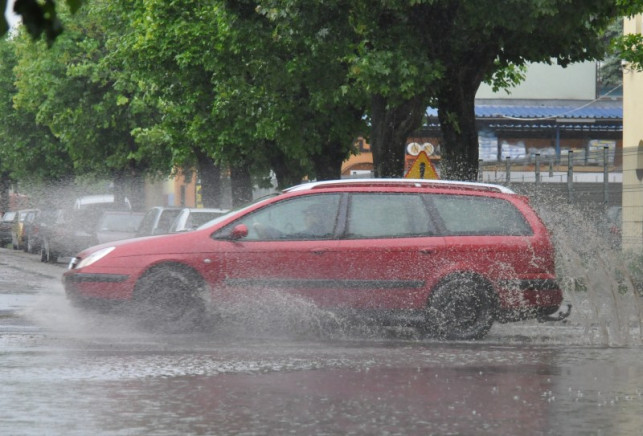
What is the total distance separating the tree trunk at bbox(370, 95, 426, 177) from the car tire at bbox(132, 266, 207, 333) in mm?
10223

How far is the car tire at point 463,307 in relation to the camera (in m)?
13.6

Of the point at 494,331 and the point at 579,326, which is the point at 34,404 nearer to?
the point at 494,331

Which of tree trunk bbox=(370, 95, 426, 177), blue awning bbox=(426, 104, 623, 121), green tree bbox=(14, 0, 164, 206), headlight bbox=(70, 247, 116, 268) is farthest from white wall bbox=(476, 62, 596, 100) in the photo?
headlight bbox=(70, 247, 116, 268)

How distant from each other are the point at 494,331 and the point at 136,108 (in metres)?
29.9

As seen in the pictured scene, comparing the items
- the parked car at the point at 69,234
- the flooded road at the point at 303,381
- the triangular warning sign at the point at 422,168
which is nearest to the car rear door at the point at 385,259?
the flooded road at the point at 303,381

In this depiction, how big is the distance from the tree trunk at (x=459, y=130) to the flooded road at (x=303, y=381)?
7.73m

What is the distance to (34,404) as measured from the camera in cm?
852

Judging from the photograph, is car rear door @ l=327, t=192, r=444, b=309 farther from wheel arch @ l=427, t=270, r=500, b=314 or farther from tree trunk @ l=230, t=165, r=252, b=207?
tree trunk @ l=230, t=165, r=252, b=207

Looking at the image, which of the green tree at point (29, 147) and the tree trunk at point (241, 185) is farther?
the green tree at point (29, 147)

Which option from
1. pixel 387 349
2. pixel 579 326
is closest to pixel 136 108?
pixel 579 326

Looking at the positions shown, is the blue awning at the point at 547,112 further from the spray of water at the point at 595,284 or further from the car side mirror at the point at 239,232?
the car side mirror at the point at 239,232

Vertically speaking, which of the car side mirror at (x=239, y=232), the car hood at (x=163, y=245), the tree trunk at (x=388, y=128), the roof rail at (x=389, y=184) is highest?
the tree trunk at (x=388, y=128)

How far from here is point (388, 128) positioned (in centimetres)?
2373

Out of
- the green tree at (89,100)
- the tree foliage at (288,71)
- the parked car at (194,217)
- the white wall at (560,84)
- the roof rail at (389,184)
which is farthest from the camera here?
the white wall at (560,84)
